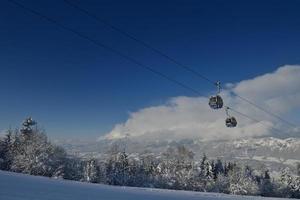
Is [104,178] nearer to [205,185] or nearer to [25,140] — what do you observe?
[25,140]

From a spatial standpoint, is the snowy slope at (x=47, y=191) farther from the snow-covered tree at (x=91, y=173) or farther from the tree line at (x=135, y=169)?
the snow-covered tree at (x=91, y=173)

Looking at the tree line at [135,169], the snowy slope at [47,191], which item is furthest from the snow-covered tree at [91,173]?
the snowy slope at [47,191]

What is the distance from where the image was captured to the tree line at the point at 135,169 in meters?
93.6

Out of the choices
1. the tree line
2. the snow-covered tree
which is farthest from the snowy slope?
the snow-covered tree

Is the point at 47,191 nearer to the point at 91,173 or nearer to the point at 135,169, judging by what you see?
the point at 91,173

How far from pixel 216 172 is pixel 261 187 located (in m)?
14.4

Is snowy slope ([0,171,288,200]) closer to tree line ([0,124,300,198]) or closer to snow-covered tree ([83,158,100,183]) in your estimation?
tree line ([0,124,300,198])

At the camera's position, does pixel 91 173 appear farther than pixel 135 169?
No

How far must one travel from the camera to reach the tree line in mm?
93625

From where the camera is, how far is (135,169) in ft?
406

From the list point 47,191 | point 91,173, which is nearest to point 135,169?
point 91,173

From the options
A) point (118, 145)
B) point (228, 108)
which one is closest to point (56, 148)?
point (118, 145)

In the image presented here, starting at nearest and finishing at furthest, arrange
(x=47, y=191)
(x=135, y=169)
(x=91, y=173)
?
1. (x=47, y=191)
2. (x=91, y=173)
3. (x=135, y=169)

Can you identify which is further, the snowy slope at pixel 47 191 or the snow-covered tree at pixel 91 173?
the snow-covered tree at pixel 91 173
